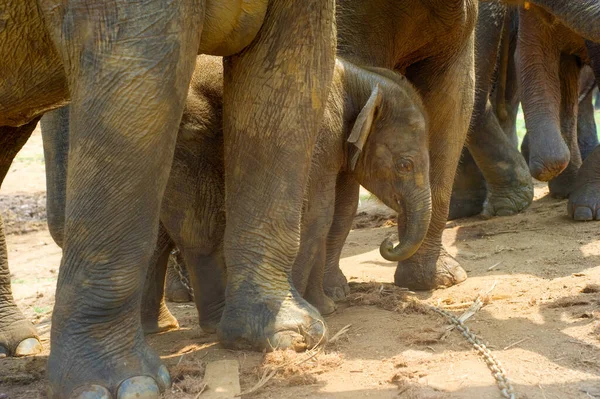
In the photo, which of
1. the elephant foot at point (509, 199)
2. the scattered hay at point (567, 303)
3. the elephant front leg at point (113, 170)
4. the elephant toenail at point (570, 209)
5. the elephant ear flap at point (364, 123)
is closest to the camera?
the elephant front leg at point (113, 170)

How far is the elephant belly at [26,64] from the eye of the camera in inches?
127

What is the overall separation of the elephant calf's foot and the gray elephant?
2155 millimetres

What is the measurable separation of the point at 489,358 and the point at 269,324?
76cm

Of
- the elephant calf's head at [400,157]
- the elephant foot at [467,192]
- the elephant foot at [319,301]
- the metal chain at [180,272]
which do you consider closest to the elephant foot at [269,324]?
the elephant foot at [319,301]

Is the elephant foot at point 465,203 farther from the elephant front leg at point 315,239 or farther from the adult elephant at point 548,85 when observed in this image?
the elephant front leg at point 315,239

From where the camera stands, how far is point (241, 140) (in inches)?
146

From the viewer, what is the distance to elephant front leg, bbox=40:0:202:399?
9.74ft

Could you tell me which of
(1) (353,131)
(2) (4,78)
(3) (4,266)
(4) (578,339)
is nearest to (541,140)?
(1) (353,131)

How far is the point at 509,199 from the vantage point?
769 cm

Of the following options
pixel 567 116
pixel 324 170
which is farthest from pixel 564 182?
pixel 324 170

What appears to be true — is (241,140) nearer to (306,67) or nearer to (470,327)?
(306,67)

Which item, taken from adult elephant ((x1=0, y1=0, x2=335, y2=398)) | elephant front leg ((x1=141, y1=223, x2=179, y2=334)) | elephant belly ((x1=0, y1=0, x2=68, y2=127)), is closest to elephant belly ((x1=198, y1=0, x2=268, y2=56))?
adult elephant ((x1=0, y1=0, x2=335, y2=398))

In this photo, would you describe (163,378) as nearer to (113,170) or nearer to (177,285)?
(113,170)

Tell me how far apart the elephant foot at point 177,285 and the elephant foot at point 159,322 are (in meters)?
0.88
